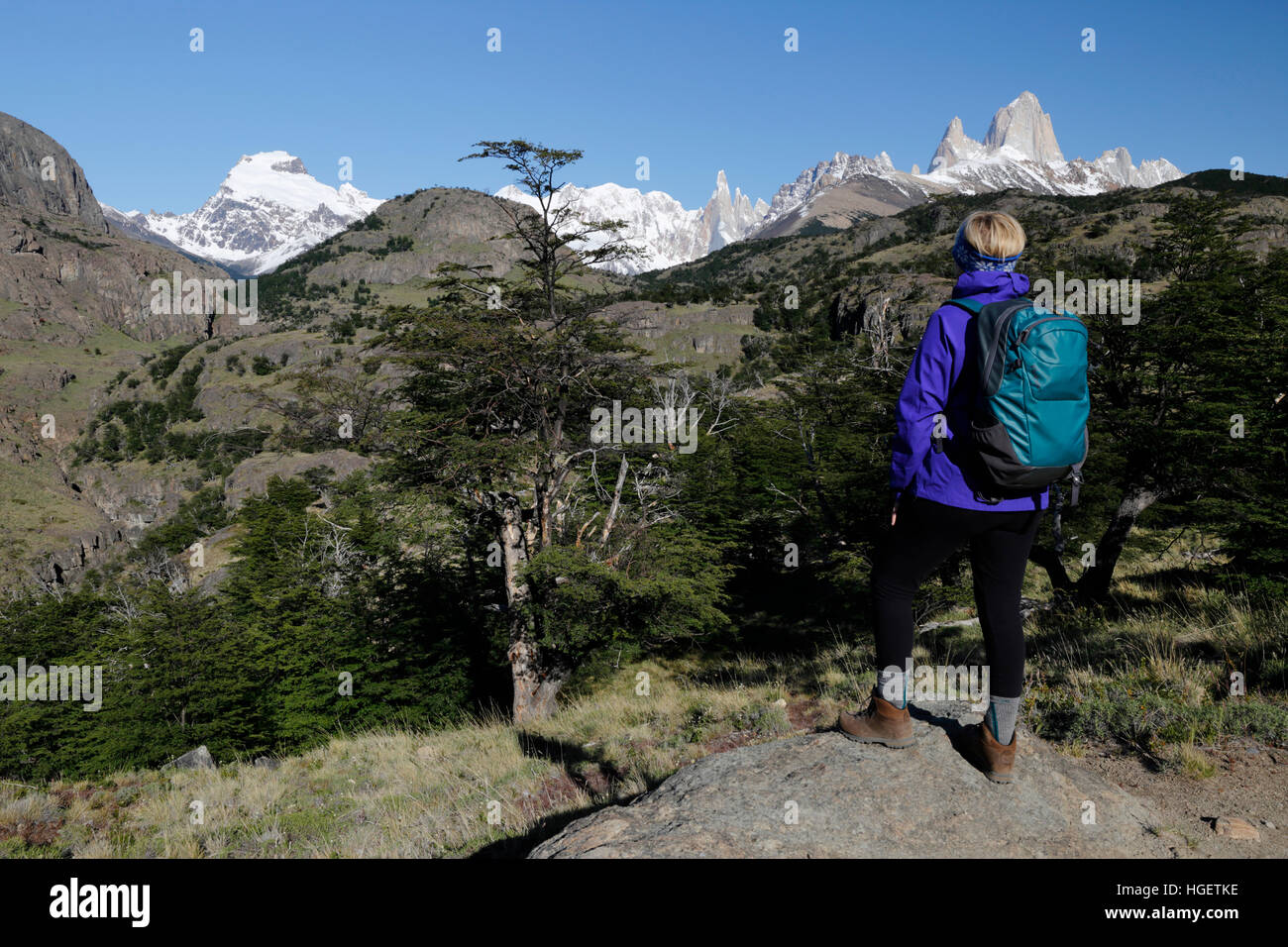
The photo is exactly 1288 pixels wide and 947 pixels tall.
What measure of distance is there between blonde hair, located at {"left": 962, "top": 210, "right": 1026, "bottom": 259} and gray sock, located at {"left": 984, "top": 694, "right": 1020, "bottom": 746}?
184cm

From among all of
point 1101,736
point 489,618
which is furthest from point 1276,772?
point 489,618

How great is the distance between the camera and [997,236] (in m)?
2.62

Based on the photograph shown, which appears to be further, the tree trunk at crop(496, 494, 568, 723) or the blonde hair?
the tree trunk at crop(496, 494, 568, 723)

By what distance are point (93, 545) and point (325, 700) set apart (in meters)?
67.5

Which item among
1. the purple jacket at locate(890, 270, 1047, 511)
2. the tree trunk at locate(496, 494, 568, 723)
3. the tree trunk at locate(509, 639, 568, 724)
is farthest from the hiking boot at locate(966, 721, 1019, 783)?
the tree trunk at locate(509, 639, 568, 724)

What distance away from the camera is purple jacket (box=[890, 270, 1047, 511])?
2.48m

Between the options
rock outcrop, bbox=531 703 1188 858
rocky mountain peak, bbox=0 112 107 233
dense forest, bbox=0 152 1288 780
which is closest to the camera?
rock outcrop, bbox=531 703 1188 858

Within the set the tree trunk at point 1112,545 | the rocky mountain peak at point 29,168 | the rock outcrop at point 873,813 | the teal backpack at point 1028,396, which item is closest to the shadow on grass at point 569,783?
the rock outcrop at point 873,813

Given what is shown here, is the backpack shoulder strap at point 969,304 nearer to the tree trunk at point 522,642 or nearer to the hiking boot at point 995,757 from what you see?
the hiking boot at point 995,757

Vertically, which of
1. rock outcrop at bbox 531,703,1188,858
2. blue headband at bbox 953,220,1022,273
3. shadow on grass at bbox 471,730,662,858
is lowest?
shadow on grass at bbox 471,730,662,858

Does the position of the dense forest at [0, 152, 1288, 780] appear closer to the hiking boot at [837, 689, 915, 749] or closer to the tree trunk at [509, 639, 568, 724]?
the tree trunk at [509, 639, 568, 724]

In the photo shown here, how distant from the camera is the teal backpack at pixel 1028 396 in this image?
7.34 feet

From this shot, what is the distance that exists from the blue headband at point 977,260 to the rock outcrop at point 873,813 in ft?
7.13

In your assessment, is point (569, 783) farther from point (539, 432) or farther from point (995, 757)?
point (539, 432)
